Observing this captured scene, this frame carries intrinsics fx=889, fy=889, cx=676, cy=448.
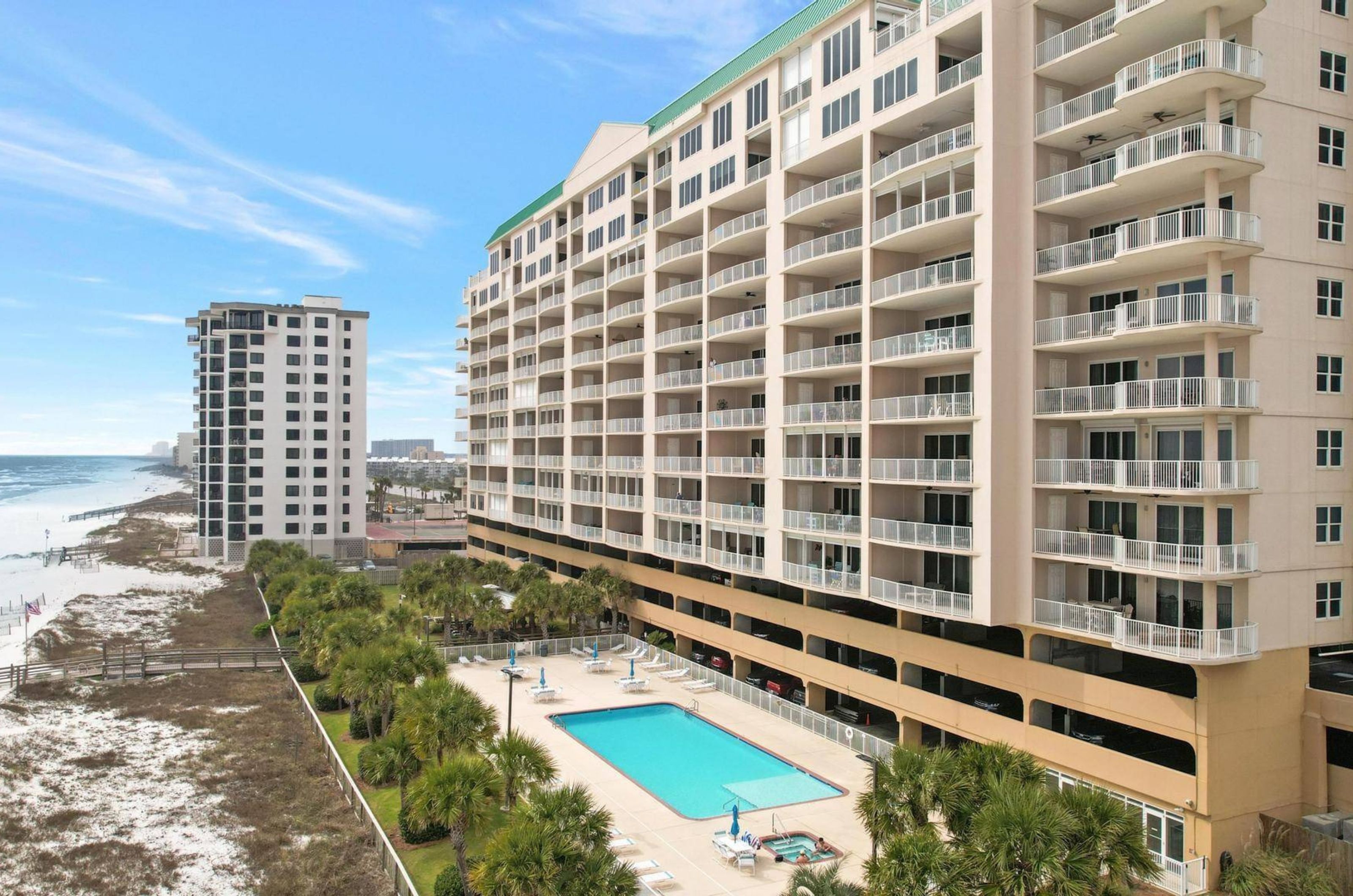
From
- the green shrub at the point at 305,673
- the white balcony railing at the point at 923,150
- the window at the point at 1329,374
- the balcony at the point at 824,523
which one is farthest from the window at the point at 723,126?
the green shrub at the point at 305,673

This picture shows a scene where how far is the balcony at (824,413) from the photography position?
122 feet

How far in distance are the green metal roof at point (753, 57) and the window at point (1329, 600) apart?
2699 cm

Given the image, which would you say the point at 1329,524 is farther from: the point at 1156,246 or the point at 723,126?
the point at 723,126

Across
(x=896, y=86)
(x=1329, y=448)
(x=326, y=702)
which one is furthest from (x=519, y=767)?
(x=896, y=86)

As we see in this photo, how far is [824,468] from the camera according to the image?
126 ft

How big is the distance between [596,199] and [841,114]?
2618 centimetres

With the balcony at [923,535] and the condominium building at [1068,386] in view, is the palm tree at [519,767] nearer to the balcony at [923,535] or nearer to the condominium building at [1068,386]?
the condominium building at [1068,386]

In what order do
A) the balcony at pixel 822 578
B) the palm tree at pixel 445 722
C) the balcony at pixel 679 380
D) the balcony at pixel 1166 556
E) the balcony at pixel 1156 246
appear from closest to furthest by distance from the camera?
the balcony at pixel 1166 556 < the balcony at pixel 1156 246 < the palm tree at pixel 445 722 < the balcony at pixel 822 578 < the balcony at pixel 679 380

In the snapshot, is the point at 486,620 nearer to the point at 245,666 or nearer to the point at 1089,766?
the point at 245,666

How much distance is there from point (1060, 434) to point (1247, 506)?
604 cm

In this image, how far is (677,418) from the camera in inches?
1955

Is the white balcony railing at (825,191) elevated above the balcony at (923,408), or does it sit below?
above

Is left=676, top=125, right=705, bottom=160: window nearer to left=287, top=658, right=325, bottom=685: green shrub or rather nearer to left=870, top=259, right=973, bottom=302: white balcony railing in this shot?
left=870, top=259, right=973, bottom=302: white balcony railing

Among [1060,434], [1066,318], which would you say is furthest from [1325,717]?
[1066,318]
